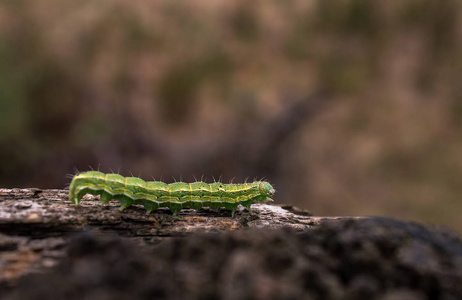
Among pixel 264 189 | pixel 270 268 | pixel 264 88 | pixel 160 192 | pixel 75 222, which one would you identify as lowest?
pixel 270 268

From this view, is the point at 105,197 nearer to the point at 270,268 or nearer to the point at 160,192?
the point at 160,192

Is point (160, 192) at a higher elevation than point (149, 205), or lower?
higher

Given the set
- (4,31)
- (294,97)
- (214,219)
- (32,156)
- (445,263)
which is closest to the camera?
(445,263)

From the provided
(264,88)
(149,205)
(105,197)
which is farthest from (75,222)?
(264,88)

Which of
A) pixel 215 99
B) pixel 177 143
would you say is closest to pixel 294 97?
pixel 215 99

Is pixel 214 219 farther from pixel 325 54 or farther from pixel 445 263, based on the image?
pixel 325 54
